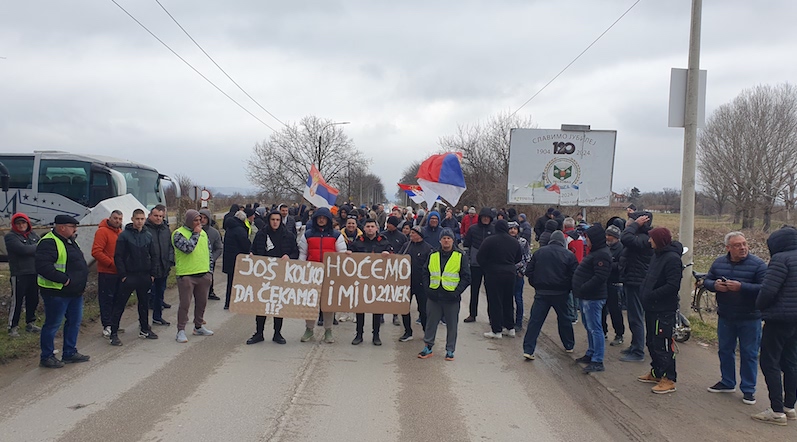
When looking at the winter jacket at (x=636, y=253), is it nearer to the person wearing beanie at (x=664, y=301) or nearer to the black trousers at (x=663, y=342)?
the person wearing beanie at (x=664, y=301)

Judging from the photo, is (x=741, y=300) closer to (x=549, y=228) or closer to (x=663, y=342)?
(x=663, y=342)

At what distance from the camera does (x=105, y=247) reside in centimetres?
857

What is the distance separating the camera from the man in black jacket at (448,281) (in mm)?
7984

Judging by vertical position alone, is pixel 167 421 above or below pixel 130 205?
below

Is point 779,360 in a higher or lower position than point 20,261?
lower

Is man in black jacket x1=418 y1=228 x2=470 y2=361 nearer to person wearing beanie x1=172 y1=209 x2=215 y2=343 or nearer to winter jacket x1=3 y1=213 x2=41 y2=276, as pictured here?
person wearing beanie x1=172 y1=209 x2=215 y2=343

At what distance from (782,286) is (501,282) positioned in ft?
13.2

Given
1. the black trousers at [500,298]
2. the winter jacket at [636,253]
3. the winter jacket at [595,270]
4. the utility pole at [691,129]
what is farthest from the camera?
the utility pole at [691,129]

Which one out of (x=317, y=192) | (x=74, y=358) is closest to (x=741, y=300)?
(x=74, y=358)

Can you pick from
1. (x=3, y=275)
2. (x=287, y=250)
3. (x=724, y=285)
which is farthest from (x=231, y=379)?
(x=3, y=275)

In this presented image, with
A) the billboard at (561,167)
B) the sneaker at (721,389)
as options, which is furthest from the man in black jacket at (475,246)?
the billboard at (561,167)

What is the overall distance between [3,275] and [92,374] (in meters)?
9.06

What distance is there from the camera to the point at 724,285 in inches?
247

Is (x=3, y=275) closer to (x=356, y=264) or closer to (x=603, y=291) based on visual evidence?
(x=356, y=264)
